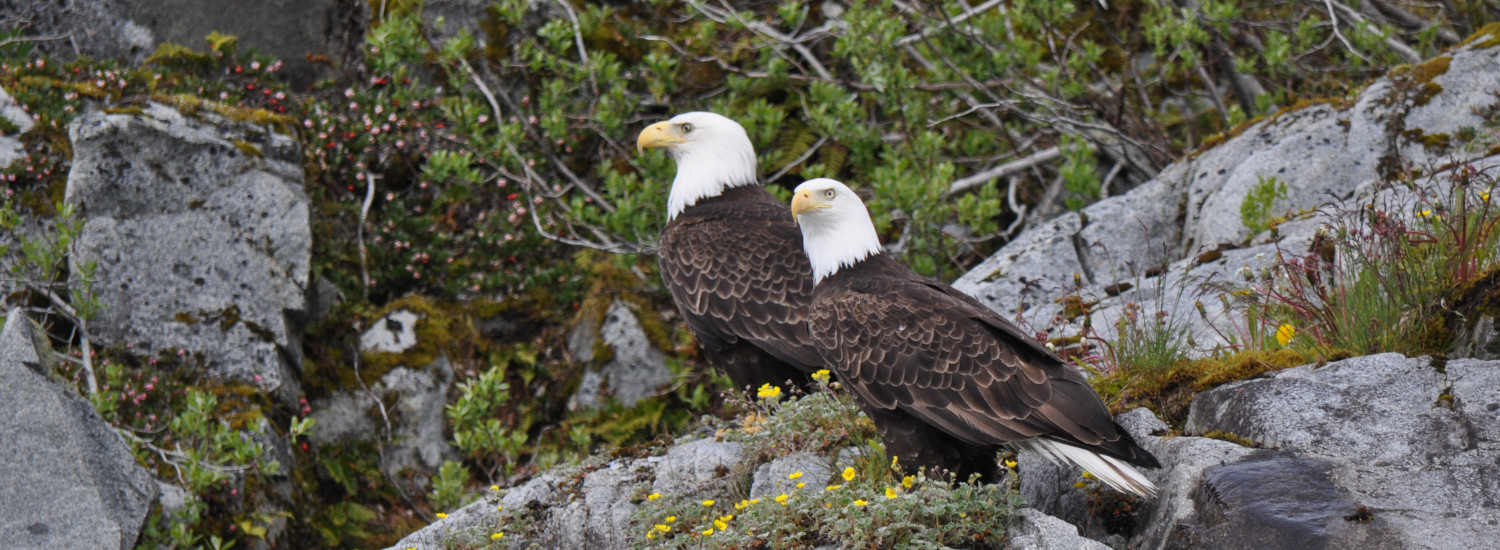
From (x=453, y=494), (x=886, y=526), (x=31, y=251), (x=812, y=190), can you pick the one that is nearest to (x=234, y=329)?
(x=31, y=251)

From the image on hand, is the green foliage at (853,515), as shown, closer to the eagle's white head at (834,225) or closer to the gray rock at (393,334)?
the eagle's white head at (834,225)

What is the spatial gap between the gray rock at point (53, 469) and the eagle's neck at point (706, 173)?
346cm

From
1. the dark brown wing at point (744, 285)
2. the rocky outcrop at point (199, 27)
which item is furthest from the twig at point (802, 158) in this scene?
the rocky outcrop at point (199, 27)

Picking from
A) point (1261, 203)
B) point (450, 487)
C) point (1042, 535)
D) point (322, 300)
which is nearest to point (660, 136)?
point (450, 487)

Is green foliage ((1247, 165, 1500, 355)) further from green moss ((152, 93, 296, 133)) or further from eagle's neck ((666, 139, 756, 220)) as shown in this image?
green moss ((152, 93, 296, 133))

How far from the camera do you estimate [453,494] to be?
7.39 metres

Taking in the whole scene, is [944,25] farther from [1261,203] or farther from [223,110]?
Answer: [223,110]

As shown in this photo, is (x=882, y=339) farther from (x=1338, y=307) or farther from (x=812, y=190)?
(x=1338, y=307)

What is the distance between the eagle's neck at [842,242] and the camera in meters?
5.43

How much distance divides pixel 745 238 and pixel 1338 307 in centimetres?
308

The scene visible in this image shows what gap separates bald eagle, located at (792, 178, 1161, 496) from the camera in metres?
4.27

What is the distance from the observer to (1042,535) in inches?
155

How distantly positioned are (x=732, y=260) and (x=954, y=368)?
7.09 feet

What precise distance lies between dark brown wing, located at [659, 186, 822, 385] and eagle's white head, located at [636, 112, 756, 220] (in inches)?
6.3
